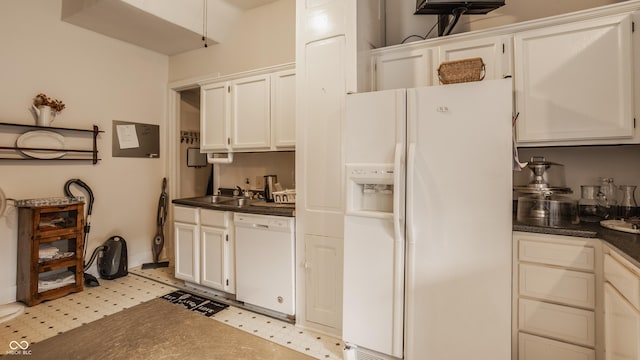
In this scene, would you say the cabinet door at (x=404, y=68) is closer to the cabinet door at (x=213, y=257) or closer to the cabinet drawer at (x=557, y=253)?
the cabinet drawer at (x=557, y=253)

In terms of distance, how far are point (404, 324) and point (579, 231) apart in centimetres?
108

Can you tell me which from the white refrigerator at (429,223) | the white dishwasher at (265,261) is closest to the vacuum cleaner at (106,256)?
the white dishwasher at (265,261)

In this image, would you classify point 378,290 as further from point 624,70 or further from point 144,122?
point 144,122

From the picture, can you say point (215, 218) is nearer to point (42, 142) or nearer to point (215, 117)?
point (215, 117)

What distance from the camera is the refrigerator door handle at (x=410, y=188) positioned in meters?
1.75

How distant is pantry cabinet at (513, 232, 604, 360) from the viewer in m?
1.58

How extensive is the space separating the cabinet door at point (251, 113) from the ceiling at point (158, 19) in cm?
90

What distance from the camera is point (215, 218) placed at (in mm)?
2912

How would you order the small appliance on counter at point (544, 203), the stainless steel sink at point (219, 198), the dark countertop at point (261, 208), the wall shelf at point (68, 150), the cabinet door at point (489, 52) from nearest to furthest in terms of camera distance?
the small appliance on counter at point (544, 203), the cabinet door at point (489, 52), the dark countertop at point (261, 208), the wall shelf at point (68, 150), the stainless steel sink at point (219, 198)

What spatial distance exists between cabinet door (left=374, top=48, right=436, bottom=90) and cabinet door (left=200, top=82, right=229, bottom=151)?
Answer: 1724 mm

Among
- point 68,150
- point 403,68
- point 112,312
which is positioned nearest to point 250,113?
point 403,68

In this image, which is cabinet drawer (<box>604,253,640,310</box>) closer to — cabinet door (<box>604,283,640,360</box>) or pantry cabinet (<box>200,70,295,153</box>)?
cabinet door (<box>604,283,640,360</box>)

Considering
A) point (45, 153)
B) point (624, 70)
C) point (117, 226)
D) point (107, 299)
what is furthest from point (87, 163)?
point (624, 70)

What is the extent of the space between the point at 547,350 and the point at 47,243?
4222 millimetres
